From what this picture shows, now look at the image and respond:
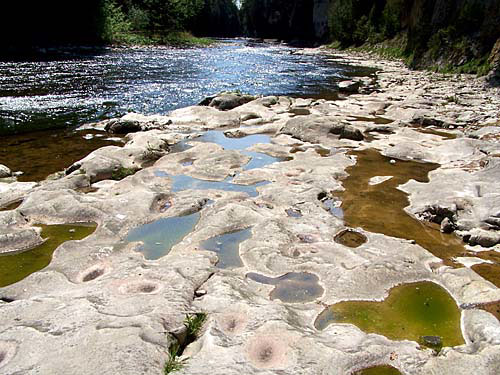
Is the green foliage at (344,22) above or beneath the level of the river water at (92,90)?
above

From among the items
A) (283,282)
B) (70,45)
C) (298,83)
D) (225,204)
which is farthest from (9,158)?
(70,45)

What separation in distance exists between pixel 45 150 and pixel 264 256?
863cm

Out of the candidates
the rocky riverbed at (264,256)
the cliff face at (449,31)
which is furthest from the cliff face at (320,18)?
the rocky riverbed at (264,256)

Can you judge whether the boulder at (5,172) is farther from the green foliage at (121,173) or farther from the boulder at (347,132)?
the boulder at (347,132)

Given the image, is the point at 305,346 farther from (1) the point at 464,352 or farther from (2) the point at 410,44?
(2) the point at 410,44

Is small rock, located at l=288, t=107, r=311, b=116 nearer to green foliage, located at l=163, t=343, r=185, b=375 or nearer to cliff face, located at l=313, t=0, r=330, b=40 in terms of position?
green foliage, located at l=163, t=343, r=185, b=375

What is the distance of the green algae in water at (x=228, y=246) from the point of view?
552cm

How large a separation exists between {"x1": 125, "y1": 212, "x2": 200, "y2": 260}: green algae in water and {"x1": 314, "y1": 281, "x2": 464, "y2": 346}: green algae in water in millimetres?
2547

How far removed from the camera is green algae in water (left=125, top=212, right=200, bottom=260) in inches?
232

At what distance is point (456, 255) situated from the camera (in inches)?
224

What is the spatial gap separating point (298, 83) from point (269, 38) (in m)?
81.7

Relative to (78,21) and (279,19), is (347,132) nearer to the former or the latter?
(78,21)

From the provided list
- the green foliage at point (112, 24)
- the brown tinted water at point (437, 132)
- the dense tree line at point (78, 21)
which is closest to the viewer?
the brown tinted water at point (437, 132)

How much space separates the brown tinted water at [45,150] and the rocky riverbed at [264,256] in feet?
3.16
